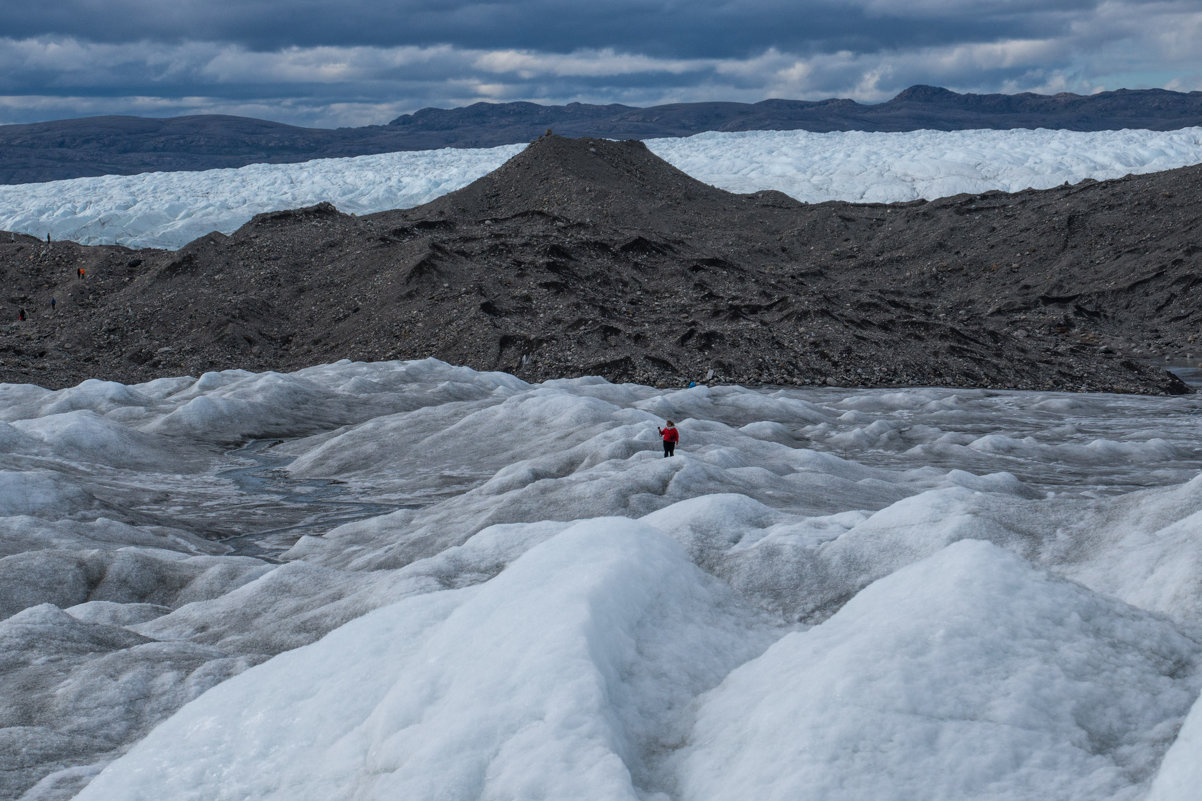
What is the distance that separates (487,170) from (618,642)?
90283 millimetres

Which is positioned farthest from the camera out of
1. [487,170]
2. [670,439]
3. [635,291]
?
[487,170]

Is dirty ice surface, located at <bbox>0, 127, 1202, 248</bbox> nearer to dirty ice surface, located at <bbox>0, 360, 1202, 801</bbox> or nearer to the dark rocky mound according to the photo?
the dark rocky mound

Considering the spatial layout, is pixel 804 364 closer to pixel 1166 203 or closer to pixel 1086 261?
pixel 1086 261

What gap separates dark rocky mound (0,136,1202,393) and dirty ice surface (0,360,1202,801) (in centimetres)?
1772

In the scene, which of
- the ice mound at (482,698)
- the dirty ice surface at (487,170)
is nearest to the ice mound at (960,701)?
the ice mound at (482,698)

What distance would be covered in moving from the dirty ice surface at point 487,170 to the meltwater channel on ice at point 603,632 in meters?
58.8

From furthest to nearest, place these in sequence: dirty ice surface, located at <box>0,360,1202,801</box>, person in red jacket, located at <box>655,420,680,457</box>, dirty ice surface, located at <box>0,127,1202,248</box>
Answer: dirty ice surface, located at <box>0,127,1202,248</box>
person in red jacket, located at <box>655,420,680,457</box>
dirty ice surface, located at <box>0,360,1202,801</box>

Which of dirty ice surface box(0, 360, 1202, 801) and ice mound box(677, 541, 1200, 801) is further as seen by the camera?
dirty ice surface box(0, 360, 1202, 801)

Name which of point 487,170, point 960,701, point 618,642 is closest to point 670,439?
point 618,642

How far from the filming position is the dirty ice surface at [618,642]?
19.2 feet

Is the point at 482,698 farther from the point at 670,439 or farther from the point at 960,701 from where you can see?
the point at 670,439

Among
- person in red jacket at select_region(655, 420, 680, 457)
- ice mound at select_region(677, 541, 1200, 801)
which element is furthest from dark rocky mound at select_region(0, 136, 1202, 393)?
ice mound at select_region(677, 541, 1200, 801)

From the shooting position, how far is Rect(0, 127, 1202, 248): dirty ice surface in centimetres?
7469

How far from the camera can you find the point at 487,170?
Answer: 9369cm
